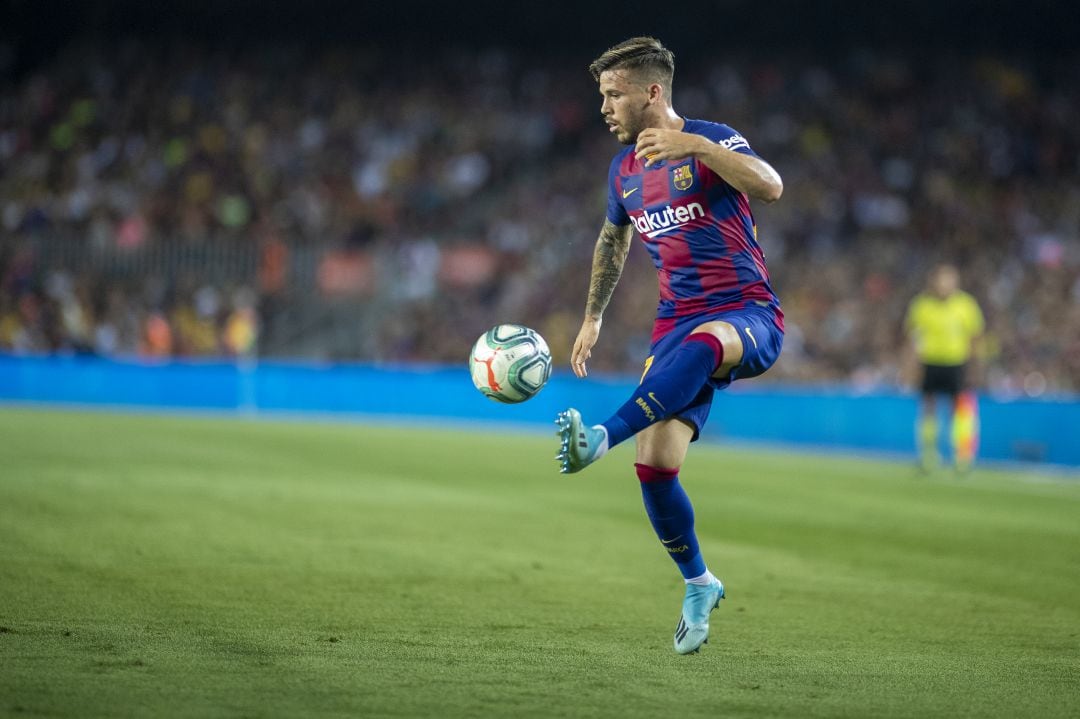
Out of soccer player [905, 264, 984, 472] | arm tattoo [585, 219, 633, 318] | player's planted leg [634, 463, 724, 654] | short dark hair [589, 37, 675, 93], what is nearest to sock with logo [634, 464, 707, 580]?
player's planted leg [634, 463, 724, 654]

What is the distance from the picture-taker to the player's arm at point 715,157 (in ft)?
19.3

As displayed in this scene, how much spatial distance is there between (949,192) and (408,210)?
11.5 metres

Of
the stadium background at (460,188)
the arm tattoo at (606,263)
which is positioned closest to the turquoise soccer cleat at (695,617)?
the arm tattoo at (606,263)

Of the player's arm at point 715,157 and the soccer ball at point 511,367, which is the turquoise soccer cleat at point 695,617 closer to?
the soccer ball at point 511,367

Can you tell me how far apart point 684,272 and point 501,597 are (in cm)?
199

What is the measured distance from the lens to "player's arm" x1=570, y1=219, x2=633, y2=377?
6.89 meters

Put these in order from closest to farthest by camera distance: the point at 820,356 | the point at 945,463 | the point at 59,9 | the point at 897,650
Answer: the point at 897,650, the point at 945,463, the point at 820,356, the point at 59,9

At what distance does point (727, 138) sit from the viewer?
619 cm

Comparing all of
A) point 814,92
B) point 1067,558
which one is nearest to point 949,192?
point 814,92

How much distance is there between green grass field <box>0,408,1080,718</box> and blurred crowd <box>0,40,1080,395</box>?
11.7m

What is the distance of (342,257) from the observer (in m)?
29.7

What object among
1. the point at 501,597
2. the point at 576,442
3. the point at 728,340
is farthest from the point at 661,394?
the point at 501,597

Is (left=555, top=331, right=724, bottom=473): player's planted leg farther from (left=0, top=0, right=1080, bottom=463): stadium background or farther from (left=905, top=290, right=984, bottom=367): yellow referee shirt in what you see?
(left=0, top=0, right=1080, bottom=463): stadium background

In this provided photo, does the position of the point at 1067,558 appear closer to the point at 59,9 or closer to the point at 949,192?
the point at 949,192
